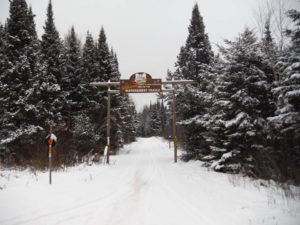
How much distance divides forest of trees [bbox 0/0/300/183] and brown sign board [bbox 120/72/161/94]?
229cm

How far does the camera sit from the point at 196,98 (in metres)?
17.4

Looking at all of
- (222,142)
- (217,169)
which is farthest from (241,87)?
(217,169)

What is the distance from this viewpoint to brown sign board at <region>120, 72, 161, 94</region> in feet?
58.7

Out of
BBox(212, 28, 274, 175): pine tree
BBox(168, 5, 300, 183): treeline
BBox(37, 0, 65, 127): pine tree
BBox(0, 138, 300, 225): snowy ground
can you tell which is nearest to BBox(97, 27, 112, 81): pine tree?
BBox(37, 0, 65, 127): pine tree

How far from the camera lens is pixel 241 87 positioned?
1114 cm

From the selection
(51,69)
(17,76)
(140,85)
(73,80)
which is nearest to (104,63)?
(73,80)

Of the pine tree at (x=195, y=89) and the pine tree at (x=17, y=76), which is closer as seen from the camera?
the pine tree at (x=17, y=76)

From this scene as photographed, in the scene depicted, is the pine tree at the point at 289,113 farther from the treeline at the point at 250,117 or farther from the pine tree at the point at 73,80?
the pine tree at the point at 73,80

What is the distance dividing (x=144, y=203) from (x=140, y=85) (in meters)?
11.9

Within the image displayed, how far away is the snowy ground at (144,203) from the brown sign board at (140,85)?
9.38m

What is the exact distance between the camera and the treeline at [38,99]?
51.3ft

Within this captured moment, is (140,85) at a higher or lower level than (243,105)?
higher

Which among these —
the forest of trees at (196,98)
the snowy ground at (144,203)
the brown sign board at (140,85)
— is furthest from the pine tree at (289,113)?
the brown sign board at (140,85)

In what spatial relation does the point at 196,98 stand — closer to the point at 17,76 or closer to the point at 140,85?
the point at 140,85
